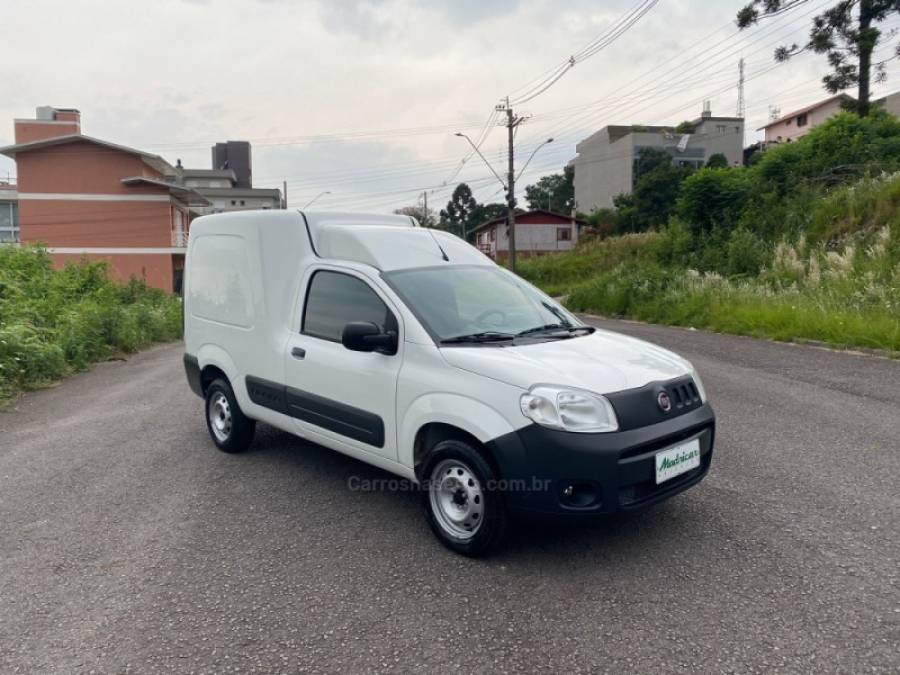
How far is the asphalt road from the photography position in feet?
9.12

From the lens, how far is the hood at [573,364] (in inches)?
134

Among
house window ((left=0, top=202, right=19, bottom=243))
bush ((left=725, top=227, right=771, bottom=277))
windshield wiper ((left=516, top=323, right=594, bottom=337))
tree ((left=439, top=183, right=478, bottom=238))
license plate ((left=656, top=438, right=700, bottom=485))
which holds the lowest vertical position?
license plate ((left=656, top=438, right=700, bottom=485))

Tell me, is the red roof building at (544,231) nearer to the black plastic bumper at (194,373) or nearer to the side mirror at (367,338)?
the black plastic bumper at (194,373)

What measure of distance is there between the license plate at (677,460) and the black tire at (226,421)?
3.58m

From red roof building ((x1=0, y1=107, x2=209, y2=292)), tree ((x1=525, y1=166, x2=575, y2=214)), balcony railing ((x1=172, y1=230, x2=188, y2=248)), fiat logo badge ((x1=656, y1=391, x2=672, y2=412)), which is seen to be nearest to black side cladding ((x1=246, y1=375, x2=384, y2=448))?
fiat logo badge ((x1=656, y1=391, x2=672, y2=412))

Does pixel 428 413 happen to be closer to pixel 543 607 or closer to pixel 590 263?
pixel 543 607

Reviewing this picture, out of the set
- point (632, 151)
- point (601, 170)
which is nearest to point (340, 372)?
point (632, 151)

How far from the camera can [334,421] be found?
4.44 m

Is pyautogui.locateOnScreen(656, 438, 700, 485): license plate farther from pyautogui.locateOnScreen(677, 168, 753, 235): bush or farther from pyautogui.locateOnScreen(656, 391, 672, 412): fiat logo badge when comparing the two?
pyautogui.locateOnScreen(677, 168, 753, 235): bush

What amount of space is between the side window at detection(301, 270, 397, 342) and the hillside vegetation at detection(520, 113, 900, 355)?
358 inches

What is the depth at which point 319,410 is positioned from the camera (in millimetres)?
4547

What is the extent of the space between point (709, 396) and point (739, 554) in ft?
14.2

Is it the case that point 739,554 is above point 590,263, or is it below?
below

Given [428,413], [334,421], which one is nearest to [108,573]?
[334,421]
